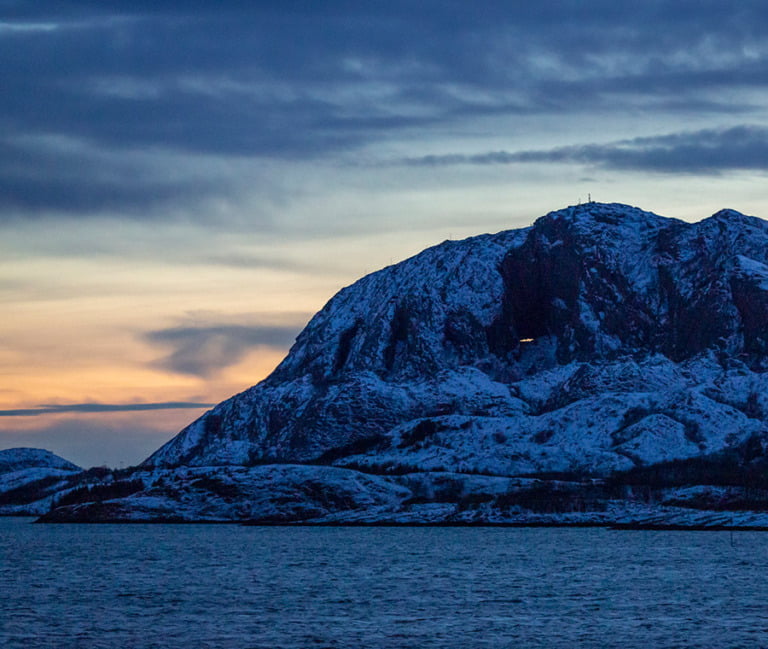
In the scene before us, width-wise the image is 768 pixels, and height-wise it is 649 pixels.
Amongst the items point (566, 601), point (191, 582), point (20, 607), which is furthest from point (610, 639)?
point (191, 582)

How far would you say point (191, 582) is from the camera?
612 feet

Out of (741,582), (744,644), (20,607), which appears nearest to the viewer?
(744,644)

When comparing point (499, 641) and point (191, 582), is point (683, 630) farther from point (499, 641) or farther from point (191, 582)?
point (191, 582)

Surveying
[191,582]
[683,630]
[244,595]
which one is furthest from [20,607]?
[683,630]

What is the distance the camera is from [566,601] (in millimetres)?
156750

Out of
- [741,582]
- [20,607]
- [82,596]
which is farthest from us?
[741,582]

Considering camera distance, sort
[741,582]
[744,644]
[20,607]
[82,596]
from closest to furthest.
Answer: [744,644] < [20,607] < [82,596] < [741,582]

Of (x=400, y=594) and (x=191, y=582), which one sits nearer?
(x=400, y=594)

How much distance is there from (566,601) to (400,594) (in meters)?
20.1

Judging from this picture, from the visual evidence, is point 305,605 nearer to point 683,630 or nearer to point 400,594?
point 400,594

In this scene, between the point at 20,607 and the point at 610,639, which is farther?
the point at 20,607

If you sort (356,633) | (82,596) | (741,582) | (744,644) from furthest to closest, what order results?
(741,582) → (82,596) → (356,633) → (744,644)

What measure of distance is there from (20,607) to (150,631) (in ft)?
95.1

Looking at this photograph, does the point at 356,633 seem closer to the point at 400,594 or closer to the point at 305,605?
the point at 305,605
